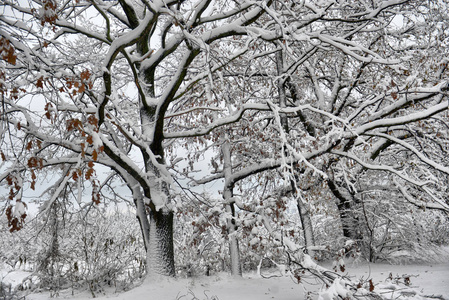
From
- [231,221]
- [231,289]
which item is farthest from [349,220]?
[231,289]

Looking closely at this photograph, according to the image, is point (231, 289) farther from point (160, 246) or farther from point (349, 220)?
point (349, 220)

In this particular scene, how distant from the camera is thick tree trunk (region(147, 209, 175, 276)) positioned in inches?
249

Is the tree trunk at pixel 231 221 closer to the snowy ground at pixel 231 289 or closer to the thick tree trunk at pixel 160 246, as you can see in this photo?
the snowy ground at pixel 231 289

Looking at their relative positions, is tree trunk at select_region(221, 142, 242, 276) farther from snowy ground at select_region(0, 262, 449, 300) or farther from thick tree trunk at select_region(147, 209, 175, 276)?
thick tree trunk at select_region(147, 209, 175, 276)

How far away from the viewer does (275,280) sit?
24.4ft

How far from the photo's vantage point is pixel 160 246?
640 centimetres

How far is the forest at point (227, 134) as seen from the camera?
4281 millimetres

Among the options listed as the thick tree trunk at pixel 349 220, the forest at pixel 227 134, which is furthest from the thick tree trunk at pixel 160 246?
the thick tree trunk at pixel 349 220

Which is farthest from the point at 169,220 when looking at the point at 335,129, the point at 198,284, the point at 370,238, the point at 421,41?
the point at 421,41

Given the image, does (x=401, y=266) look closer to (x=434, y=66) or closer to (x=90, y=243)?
(x=434, y=66)

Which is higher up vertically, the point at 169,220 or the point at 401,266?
the point at 169,220

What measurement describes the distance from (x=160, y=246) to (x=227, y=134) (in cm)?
379

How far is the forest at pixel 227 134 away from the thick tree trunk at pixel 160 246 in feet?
0.09

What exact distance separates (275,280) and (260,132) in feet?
12.3
